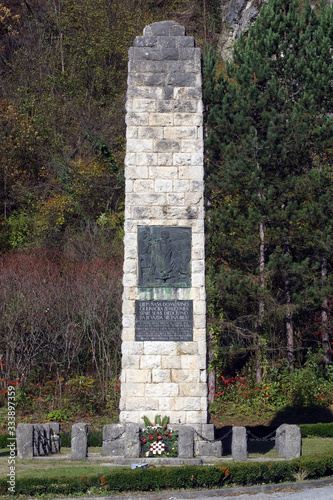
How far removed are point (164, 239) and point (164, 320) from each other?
5.22ft

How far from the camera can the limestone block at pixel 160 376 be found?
1231 cm

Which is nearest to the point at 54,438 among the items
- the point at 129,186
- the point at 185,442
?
the point at 185,442

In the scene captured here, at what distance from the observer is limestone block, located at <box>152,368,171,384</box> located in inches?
485

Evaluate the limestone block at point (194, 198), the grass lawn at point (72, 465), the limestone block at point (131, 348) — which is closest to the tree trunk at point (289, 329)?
the grass lawn at point (72, 465)

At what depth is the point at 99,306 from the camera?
22.3 meters

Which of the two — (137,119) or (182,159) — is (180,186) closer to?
(182,159)

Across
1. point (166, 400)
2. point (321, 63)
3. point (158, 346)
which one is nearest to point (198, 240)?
point (158, 346)

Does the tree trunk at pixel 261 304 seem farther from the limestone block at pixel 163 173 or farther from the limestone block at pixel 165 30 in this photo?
the limestone block at pixel 165 30

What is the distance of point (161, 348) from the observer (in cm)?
1239

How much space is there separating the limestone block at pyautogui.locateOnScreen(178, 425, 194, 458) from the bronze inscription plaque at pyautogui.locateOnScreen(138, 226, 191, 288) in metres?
2.71

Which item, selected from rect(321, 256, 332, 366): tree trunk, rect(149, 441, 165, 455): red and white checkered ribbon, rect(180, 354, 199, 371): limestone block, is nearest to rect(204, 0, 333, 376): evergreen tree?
rect(321, 256, 332, 366): tree trunk

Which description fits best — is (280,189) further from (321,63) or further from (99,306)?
(99,306)

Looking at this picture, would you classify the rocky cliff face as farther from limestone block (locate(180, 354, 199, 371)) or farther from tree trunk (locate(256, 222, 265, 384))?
limestone block (locate(180, 354, 199, 371))

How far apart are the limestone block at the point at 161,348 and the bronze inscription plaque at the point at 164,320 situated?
87 millimetres
